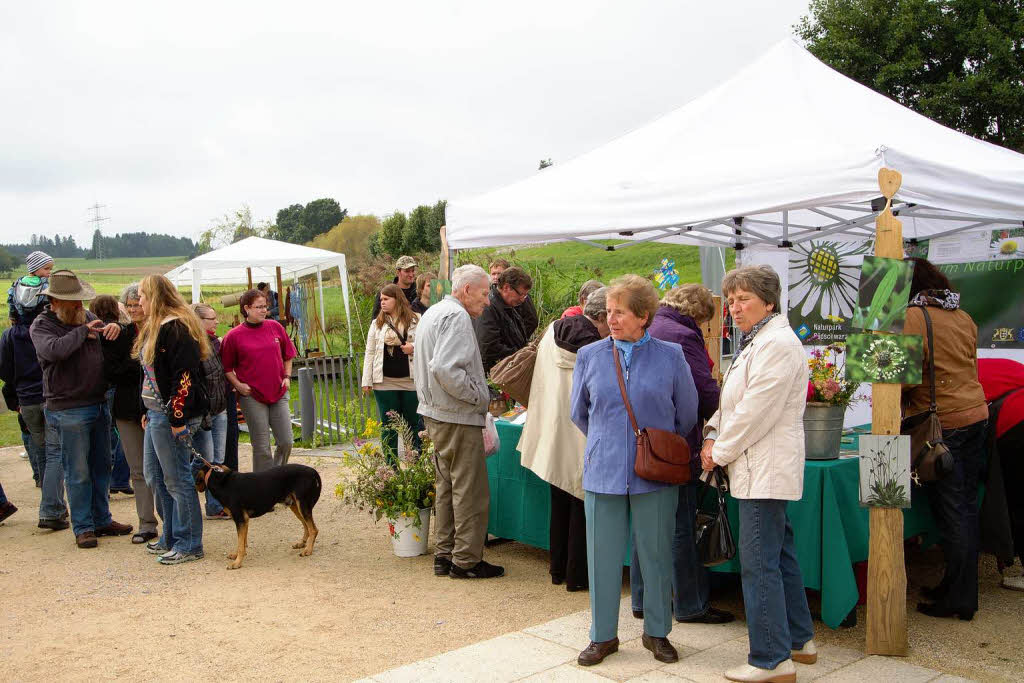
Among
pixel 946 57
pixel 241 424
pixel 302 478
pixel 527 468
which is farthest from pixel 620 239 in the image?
pixel 946 57

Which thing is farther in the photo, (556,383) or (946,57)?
(946,57)

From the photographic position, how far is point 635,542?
11.8ft

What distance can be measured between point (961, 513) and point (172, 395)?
431 centimetres

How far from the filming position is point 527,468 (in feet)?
16.2

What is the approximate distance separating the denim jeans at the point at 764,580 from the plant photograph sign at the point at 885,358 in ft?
2.53

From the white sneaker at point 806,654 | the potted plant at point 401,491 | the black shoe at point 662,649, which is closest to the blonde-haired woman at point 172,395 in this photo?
the potted plant at point 401,491

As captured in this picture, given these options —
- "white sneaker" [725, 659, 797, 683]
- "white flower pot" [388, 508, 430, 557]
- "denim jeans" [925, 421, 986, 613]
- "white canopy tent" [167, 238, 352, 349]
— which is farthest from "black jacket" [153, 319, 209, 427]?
"white canopy tent" [167, 238, 352, 349]

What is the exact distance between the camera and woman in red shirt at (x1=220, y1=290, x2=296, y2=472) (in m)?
6.50

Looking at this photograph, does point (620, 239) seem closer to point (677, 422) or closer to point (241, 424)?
point (677, 422)

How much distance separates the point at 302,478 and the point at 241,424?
6040 millimetres

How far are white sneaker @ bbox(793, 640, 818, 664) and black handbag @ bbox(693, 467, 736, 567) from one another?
1.62 ft

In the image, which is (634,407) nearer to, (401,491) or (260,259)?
(401,491)

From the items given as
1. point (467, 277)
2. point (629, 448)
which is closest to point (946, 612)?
point (629, 448)

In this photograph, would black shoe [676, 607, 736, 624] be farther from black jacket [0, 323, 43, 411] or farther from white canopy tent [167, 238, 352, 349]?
white canopy tent [167, 238, 352, 349]
